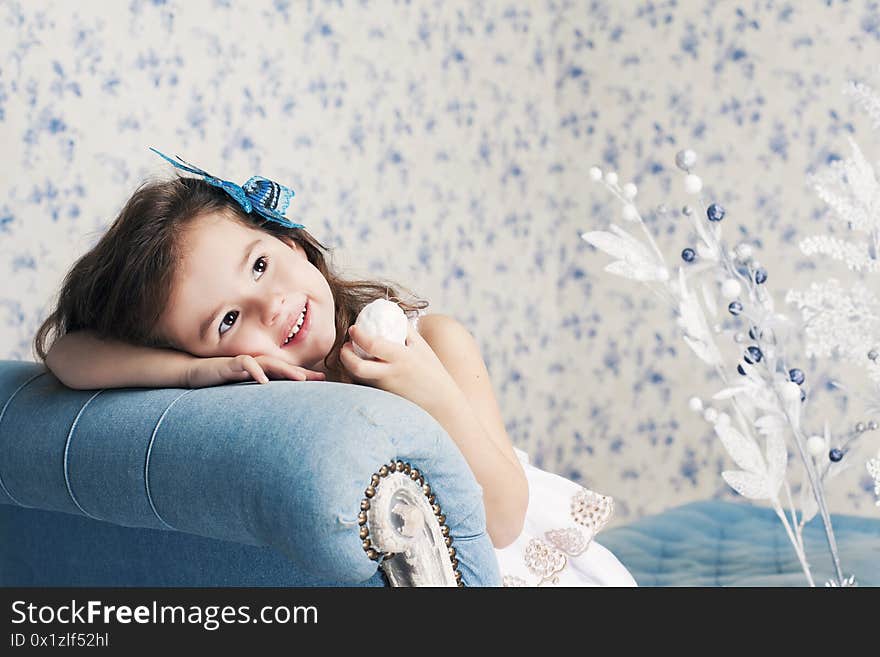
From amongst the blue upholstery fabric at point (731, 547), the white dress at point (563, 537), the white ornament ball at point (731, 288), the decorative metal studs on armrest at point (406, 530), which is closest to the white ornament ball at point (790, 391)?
the white ornament ball at point (731, 288)

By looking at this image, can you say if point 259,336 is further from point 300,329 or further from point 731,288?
point 731,288

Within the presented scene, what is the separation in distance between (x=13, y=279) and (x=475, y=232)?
49.4 inches

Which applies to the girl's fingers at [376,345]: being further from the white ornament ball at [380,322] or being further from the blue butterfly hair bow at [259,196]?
the blue butterfly hair bow at [259,196]

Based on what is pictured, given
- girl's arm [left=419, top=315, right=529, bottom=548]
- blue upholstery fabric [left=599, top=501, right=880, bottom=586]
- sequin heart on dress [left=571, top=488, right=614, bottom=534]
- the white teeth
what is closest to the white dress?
sequin heart on dress [left=571, top=488, right=614, bottom=534]

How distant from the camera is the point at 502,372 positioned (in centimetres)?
252

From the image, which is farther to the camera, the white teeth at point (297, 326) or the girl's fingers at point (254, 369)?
the white teeth at point (297, 326)

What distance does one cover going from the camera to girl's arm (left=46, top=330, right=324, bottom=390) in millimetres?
965

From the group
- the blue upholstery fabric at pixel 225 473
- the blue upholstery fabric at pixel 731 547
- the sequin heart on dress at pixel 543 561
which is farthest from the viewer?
the blue upholstery fabric at pixel 731 547

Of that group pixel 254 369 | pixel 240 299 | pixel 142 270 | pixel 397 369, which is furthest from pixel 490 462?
pixel 142 270

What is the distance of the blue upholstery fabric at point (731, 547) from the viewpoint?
6.72 feet

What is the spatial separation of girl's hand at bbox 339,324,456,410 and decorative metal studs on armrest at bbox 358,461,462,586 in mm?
192

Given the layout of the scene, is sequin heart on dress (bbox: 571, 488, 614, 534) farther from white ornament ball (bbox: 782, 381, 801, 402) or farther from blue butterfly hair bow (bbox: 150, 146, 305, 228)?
blue butterfly hair bow (bbox: 150, 146, 305, 228)

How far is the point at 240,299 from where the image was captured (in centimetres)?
111
